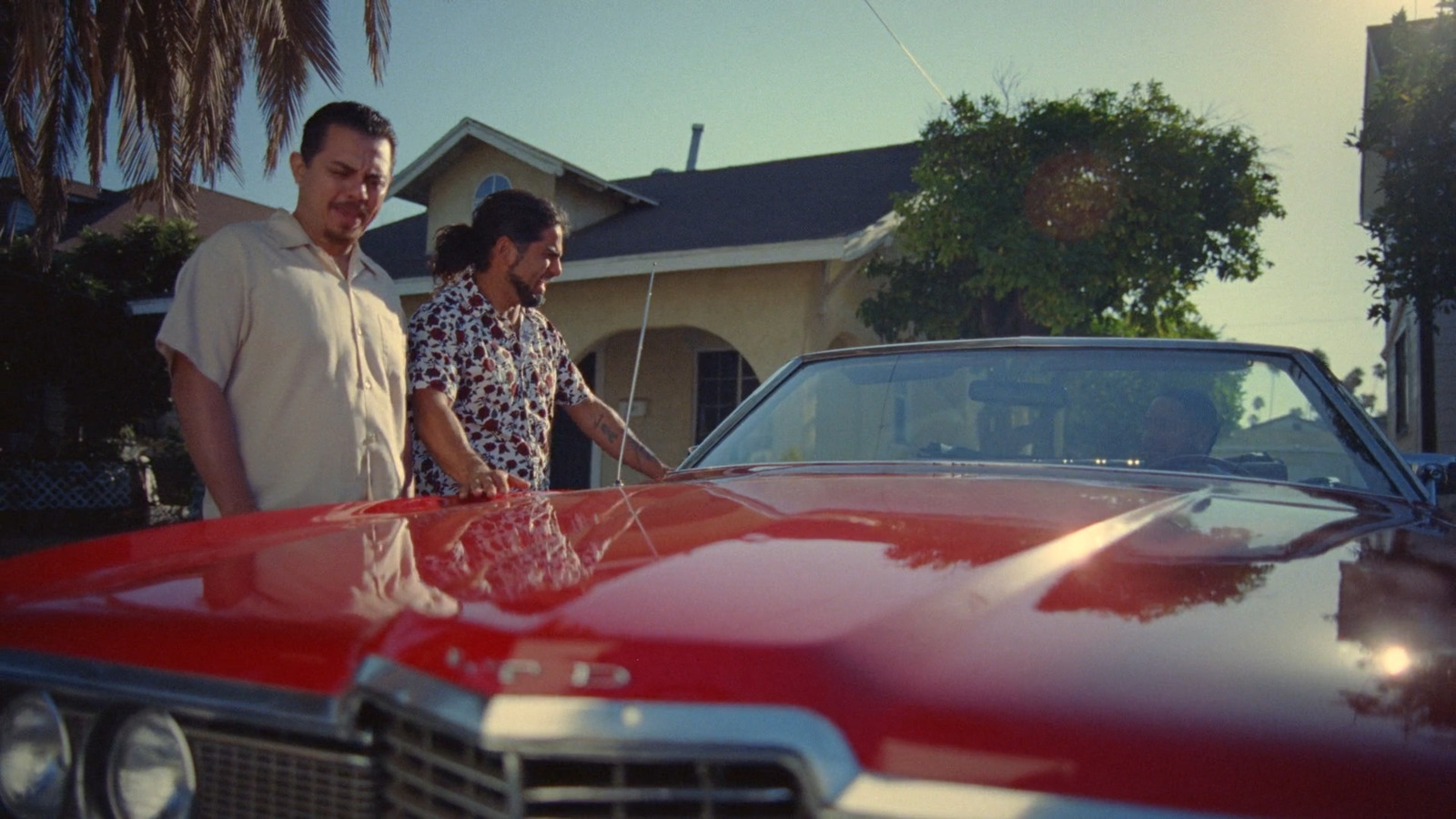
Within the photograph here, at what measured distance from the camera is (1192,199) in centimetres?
1077

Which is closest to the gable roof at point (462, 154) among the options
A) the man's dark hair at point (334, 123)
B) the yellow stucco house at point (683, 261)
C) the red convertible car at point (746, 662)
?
the yellow stucco house at point (683, 261)

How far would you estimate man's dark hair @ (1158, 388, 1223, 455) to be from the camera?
2.56 metres

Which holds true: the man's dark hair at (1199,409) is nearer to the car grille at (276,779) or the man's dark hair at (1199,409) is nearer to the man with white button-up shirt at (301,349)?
the man with white button-up shirt at (301,349)

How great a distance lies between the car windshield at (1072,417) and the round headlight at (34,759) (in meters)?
1.66

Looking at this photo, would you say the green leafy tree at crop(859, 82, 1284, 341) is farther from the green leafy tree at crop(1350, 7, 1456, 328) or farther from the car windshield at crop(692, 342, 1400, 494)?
the car windshield at crop(692, 342, 1400, 494)

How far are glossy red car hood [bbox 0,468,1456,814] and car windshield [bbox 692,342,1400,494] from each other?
2.24ft

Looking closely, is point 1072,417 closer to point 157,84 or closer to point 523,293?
point 523,293

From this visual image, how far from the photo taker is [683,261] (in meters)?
11.0

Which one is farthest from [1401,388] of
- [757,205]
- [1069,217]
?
[757,205]

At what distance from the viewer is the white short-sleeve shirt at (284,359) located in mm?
2488

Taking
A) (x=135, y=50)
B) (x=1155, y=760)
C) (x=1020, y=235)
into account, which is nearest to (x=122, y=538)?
(x=1155, y=760)

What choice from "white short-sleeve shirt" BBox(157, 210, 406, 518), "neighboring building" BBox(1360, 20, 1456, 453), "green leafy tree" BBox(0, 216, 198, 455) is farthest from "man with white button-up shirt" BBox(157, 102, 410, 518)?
"green leafy tree" BBox(0, 216, 198, 455)

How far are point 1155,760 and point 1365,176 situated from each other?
23319 millimetres

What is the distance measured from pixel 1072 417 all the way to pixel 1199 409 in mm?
302
